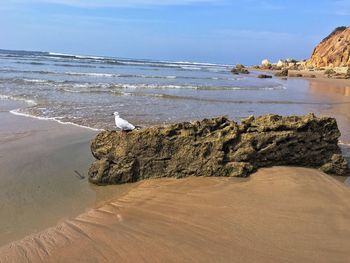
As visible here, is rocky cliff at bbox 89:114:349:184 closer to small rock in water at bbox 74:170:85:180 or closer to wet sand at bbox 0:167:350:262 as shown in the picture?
small rock in water at bbox 74:170:85:180

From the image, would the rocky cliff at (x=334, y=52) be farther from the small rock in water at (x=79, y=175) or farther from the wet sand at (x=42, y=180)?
the small rock in water at (x=79, y=175)

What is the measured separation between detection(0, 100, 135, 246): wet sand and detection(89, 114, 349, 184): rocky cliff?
0.48m

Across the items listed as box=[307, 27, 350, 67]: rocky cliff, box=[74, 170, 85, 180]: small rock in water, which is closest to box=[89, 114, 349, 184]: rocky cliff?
box=[74, 170, 85, 180]: small rock in water

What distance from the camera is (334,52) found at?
2480 inches

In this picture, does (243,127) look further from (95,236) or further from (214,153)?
(95,236)

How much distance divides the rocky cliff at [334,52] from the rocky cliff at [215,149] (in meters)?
53.8

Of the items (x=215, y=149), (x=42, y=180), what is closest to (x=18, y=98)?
(x=42, y=180)

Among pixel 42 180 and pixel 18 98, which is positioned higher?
pixel 18 98

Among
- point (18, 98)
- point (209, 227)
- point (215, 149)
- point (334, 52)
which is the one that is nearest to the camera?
point (209, 227)

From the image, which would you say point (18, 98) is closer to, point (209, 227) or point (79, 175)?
point (79, 175)

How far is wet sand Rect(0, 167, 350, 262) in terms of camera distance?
3770 millimetres

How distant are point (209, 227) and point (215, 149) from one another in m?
2.13

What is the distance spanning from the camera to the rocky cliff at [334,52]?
59.0 m

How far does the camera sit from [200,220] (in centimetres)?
447
